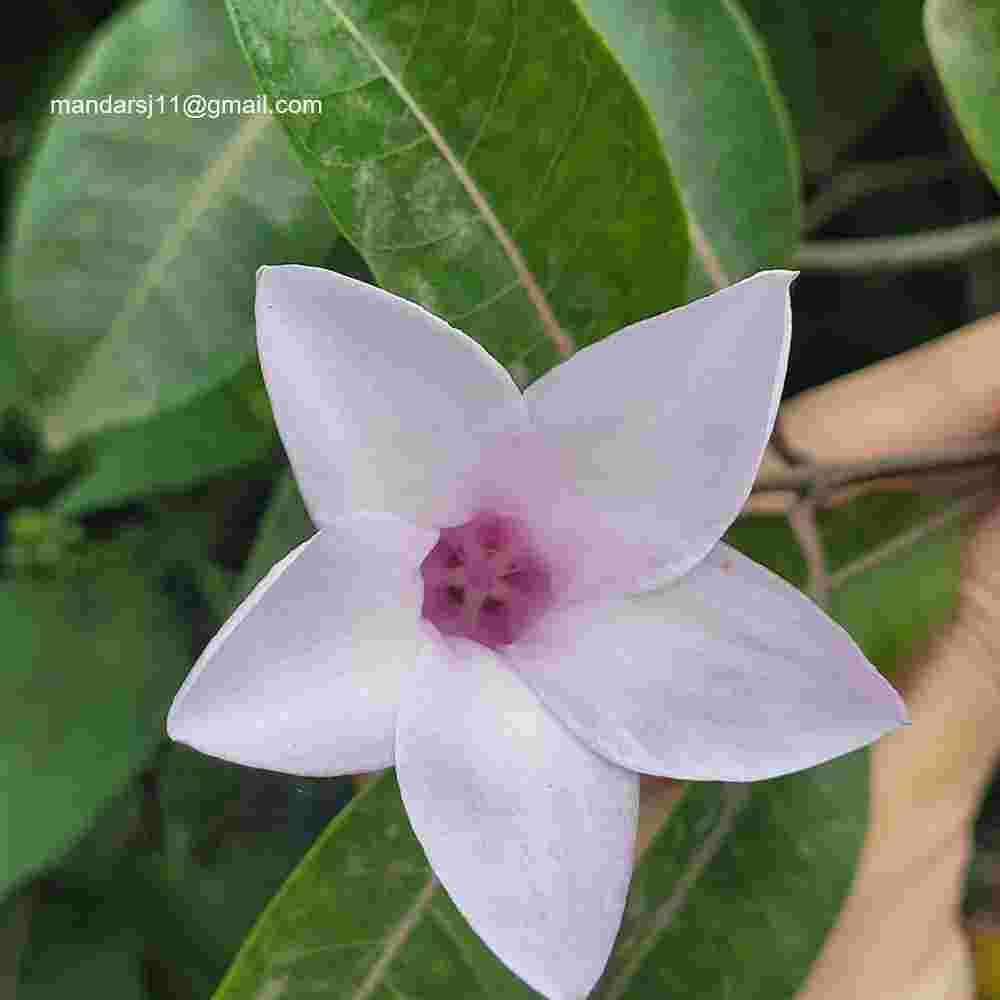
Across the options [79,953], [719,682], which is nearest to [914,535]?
Answer: [719,682]

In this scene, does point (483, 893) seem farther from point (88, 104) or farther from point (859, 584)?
point (88, 104)

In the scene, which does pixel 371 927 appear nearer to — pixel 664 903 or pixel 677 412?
pixel 664 903

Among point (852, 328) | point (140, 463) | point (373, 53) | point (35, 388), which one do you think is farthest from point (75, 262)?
point (852, 328)

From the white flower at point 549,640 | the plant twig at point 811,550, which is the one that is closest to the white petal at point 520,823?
the white flower at point 549,640

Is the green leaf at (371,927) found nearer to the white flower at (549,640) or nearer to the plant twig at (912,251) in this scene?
the white flower at (549,640)

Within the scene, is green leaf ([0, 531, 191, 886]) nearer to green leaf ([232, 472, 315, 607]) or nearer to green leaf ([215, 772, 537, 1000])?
green leaf ([232, 472, 315, 607])

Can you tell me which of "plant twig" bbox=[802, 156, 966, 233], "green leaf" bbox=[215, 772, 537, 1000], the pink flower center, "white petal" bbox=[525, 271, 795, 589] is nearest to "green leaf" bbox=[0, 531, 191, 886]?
"green leaf" bbox=[215, 772, 537, 1000]
